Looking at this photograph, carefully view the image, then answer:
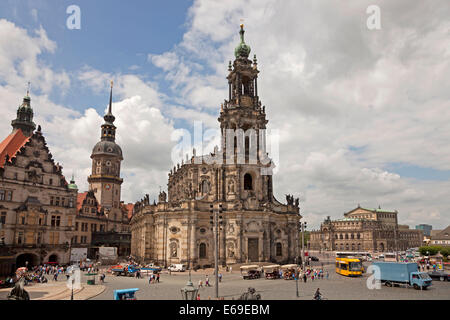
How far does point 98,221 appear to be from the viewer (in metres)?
85.3

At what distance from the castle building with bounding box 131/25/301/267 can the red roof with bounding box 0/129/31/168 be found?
83.3 ft

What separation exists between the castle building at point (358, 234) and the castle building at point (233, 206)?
85941 mm

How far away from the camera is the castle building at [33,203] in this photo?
180 ft

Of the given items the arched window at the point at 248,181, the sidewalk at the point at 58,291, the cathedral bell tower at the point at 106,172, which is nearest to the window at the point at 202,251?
the arched window at the point at 248,181

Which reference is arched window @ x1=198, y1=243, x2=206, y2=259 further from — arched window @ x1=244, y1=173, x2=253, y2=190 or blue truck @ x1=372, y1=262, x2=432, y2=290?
blue truck @ x1=372, y1=262, x2=432, y2=290

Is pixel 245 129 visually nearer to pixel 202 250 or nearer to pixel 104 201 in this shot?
pixel 202 250

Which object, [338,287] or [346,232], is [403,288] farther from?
[346,232]

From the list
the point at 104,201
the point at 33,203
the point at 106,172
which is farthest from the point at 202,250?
the point at 106,172

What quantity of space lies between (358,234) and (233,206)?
100162 mm

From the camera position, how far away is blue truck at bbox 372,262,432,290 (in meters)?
33.4

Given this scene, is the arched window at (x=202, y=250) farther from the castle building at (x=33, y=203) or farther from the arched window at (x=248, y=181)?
the castle building at (x=33, y=203)

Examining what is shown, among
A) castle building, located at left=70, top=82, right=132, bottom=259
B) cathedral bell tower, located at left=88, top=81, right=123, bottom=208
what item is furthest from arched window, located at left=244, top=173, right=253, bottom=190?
cathedral bell tower, located at left=88, top=81, right=123, bottom=208
